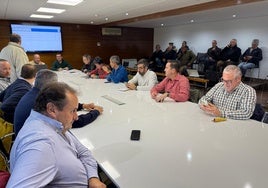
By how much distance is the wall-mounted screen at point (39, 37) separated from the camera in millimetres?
7707

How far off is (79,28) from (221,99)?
8.24 meters

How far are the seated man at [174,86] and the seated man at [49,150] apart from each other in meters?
1.52

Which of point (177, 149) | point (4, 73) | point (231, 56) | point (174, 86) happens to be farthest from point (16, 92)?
point (231, 56)

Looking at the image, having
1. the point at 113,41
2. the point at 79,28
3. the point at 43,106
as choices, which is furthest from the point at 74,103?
the point at 113,41

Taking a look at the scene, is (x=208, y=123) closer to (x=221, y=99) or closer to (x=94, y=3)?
(x=221, y=99)

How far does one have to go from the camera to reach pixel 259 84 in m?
6.45

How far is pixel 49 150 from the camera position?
0.79 meters

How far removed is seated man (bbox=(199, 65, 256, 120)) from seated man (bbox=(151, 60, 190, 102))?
0.34 m

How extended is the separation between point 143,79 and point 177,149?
7.09 feet

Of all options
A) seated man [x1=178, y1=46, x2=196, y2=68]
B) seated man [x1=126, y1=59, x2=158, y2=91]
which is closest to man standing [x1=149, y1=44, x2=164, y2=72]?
seated man [x1=178, y1=46, x2=196, y2=68]

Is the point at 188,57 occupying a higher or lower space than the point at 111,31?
lower

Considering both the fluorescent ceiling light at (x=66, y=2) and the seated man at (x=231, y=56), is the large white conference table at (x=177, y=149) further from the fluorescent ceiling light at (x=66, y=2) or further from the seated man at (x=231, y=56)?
the seated man at (x=231, y=56)

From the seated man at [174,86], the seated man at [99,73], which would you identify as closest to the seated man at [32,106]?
the seated man at [174,86]

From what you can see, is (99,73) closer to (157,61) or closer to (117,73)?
(117,73)
